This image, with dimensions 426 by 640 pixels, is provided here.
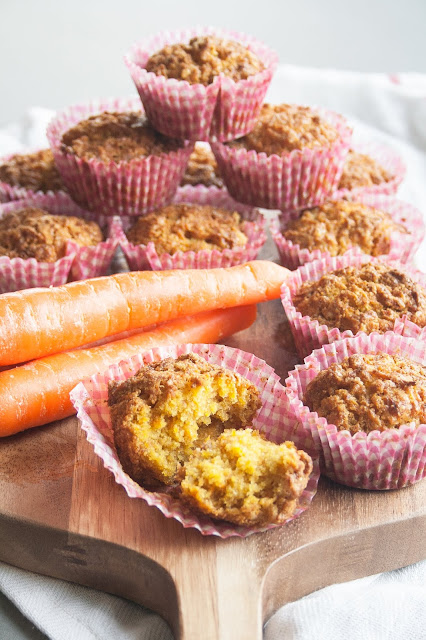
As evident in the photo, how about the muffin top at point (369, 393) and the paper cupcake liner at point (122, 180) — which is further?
the paper cupcake liner at point (122, 180)

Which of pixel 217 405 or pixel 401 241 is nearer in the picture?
pixel 217 405

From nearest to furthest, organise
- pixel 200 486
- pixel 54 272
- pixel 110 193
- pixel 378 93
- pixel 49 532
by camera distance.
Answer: pixel 200 486
pixel 49 532
pixel 54 272
pixel 110 193
pixel 378 93

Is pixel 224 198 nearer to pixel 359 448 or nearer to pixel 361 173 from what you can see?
pixel 361 173

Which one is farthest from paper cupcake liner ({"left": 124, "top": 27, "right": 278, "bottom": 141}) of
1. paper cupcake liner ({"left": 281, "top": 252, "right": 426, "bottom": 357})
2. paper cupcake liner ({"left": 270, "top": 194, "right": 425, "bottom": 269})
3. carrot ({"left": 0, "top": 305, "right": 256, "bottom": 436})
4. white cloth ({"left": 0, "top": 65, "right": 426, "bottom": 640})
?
white cloth ({"left": 0, "top": 65, "right": 426, "bottom": 640})

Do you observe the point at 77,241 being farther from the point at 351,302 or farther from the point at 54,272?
the point at 351,302

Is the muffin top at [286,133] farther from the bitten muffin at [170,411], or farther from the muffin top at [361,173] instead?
the bitten muffin at [170,411]

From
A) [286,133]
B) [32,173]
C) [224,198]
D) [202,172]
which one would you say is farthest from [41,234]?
[286,133]

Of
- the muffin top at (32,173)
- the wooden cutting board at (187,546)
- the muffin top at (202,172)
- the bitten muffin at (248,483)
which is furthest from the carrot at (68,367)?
the muffin top at (32,173)

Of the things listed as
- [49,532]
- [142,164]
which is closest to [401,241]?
[142,164]
